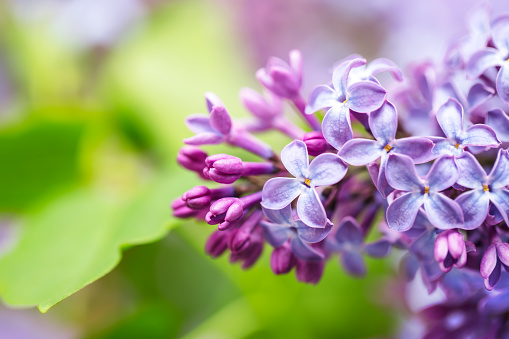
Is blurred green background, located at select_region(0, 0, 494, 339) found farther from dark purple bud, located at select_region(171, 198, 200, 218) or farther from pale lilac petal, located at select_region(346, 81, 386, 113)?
pale lilac petal, located at select_region(346, 81, 386, 113)

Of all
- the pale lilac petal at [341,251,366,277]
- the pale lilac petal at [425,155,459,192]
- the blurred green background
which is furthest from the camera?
the blurred green background

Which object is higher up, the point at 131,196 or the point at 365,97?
the point at 365,97

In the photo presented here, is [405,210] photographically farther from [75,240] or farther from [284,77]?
[75,240]

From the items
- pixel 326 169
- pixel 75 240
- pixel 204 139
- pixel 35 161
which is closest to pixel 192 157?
pixel 204 139

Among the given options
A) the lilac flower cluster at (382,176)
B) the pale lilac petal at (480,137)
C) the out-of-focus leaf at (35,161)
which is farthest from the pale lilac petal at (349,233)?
the out-of-focus leaf at (35,161)

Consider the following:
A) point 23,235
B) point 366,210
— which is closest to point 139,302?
point 23,235

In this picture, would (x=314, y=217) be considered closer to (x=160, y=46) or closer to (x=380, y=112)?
(x=380, y=112)

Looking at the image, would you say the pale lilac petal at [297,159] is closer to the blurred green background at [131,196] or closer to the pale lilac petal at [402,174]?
the pale lilac petal at [402,174]

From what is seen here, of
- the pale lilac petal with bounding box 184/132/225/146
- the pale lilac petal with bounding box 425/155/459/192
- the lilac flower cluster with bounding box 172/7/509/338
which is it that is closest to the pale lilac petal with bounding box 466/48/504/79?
the lilac flower cluster with bounding box 172/7/509/338
